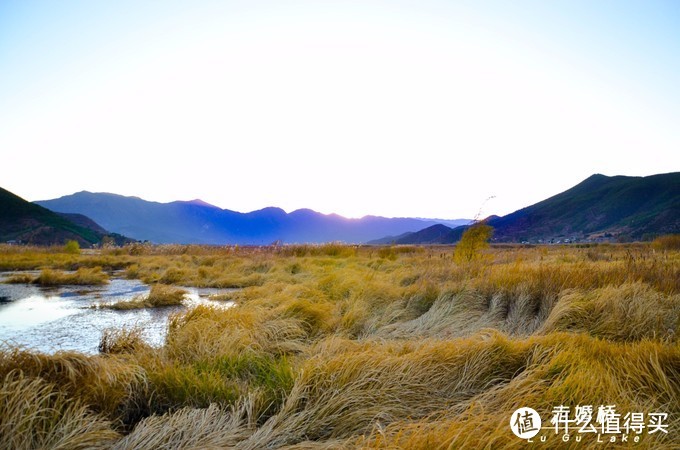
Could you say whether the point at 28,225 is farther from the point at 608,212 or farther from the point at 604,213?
the point at 608,212

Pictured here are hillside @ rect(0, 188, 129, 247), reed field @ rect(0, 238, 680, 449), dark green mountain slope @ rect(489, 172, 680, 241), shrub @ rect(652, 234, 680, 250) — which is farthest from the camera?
dark green mountain slope @ rect(489, 172, 680, 241)

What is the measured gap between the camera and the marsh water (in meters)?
4.27

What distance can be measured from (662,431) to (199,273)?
10510 millimetres

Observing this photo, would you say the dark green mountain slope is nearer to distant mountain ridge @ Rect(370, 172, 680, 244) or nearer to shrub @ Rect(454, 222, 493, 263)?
distant mountain ridge @ Rect(370, 172, 680, 244)

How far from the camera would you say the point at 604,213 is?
362ft

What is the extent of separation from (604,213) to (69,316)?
430ft

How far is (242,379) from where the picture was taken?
3.08 metres

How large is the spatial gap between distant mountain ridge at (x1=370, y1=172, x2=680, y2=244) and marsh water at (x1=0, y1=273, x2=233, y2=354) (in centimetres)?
9782

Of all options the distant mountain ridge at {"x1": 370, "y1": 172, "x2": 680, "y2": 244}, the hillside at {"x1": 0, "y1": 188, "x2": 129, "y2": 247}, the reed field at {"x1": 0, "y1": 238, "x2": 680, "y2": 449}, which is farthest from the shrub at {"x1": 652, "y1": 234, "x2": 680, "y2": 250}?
the distant mountain ridge at {"x1": 370, "y1": 172, "x2": 680, "y2": 244}

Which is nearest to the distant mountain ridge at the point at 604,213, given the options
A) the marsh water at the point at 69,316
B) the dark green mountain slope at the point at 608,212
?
the dark green mountain slope at the point at 608,212

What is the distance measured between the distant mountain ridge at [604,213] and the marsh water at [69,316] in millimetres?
97820

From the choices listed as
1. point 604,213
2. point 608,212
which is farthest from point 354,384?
point 608,212

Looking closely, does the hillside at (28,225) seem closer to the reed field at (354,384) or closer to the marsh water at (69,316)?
the marsh water at (69,316)

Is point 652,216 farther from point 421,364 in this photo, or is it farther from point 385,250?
point 421,364
